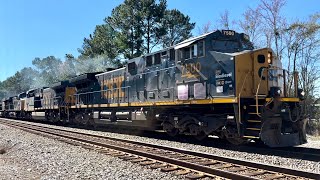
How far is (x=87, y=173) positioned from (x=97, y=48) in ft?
113

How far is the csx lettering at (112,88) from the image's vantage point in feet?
56.1

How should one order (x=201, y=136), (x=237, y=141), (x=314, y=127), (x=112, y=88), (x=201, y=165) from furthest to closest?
(x=314, y=127)
(x=112, y=88)
(x=201, y=136)
(x=237, y=141)
(x=201, y=165)

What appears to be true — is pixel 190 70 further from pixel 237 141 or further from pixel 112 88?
pixel 112 88

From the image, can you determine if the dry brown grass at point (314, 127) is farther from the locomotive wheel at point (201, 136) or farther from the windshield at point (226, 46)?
the windshield at point (226, 46)

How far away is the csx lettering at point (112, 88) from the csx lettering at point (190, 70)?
18.2ft

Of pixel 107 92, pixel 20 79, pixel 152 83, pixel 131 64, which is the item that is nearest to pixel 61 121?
pixel 107 92

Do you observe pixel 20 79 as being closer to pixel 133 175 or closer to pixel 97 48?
pixel 97 48

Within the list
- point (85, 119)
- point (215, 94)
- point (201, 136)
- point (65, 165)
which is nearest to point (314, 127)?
point (201, 136)

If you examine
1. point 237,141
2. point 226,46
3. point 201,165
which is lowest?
point 201,165

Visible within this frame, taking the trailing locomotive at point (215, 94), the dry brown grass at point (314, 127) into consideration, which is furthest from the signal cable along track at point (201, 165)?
the dry brown grass at point (314, 127)

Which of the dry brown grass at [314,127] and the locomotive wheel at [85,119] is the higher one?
the locomotive wheel at [85,119]

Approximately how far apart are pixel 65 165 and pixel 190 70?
5271mm

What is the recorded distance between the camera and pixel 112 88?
A: 18.2m

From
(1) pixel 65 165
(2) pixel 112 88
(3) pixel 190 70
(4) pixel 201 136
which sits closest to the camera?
(1) pixel 65 165
